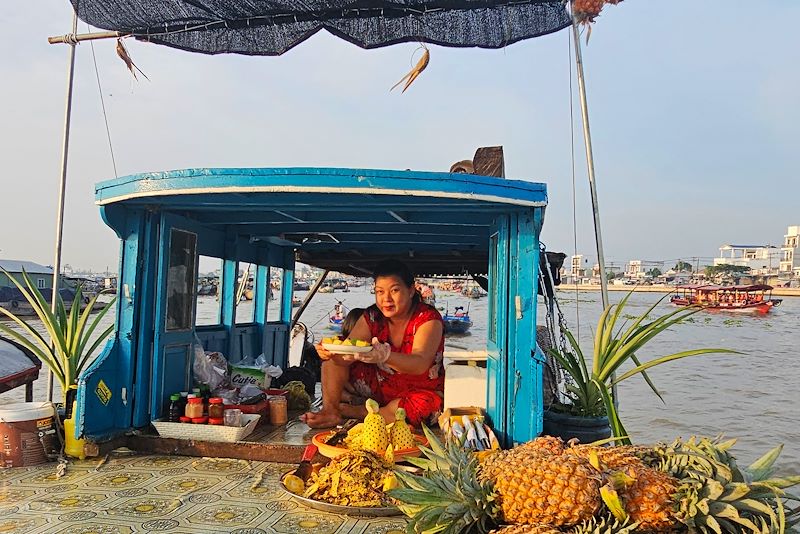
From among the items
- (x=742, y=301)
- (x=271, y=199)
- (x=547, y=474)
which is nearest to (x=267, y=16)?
(x=271, y=199)

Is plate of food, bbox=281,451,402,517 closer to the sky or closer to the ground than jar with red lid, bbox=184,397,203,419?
closer to the ground

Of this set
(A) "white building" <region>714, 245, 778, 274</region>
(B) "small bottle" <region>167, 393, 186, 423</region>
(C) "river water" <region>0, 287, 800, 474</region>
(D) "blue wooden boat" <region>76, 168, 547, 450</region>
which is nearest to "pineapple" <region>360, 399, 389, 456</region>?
(D) "blue wooden boat" <region>76, 168, 547, 450</region>

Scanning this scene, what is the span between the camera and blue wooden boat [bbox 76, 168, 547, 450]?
3871 millimetres

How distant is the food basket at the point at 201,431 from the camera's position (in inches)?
174

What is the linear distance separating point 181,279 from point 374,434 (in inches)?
89.6

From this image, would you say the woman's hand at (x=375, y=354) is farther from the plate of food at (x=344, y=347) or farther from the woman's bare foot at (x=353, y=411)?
the woman's bare foot at (x=353, y=411)

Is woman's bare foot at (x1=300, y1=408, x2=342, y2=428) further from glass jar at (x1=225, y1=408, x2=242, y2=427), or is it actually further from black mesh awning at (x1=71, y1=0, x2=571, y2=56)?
black mesh awning at (x1=71, y1=0, x2=571, y2=56)

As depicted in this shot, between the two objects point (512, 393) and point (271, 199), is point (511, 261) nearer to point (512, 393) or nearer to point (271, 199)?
point (512, 393)

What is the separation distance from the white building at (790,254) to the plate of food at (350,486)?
363 feet

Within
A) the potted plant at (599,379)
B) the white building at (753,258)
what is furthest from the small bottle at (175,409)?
the white building at (753,258)

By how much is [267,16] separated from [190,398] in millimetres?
3082

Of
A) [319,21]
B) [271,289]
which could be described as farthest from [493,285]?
[271,289]

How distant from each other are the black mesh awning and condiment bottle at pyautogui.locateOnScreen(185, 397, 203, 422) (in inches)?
116

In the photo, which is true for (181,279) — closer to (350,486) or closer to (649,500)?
(350,486)
